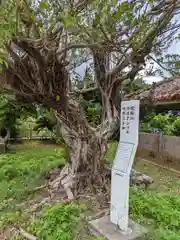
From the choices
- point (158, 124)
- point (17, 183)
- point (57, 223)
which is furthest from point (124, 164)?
point (158, 124)

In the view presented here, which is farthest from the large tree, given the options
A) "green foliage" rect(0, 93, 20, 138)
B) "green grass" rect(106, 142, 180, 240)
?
"green foliage" rect(0, 93, 20, 138)

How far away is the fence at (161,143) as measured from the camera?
6.22 m

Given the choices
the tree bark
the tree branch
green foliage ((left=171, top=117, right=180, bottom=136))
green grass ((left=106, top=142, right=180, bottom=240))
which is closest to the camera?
green grass ((left=106, top=142, right=180, bottom=240))

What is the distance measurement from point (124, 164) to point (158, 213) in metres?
1.01

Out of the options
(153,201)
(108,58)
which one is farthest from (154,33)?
(153,201)

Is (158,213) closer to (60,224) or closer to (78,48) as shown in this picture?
(60,224)

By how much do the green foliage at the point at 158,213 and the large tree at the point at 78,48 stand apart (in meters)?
0.90

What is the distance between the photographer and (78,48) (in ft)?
12.7

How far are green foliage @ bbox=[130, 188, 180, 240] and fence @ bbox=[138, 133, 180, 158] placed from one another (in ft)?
8.55

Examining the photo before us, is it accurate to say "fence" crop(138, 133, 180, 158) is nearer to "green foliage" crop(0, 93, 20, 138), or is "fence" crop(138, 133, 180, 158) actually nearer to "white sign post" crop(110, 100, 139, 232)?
"white sign post" crop(110, 100, 139, 232)

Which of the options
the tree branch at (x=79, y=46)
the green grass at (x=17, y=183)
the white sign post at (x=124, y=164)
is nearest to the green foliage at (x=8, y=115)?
the green grass at (x=17, y=183)

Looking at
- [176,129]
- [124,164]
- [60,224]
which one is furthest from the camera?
[176,129]

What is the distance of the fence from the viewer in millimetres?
6219

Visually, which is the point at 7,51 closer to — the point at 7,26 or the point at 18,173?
the point at 7,26
